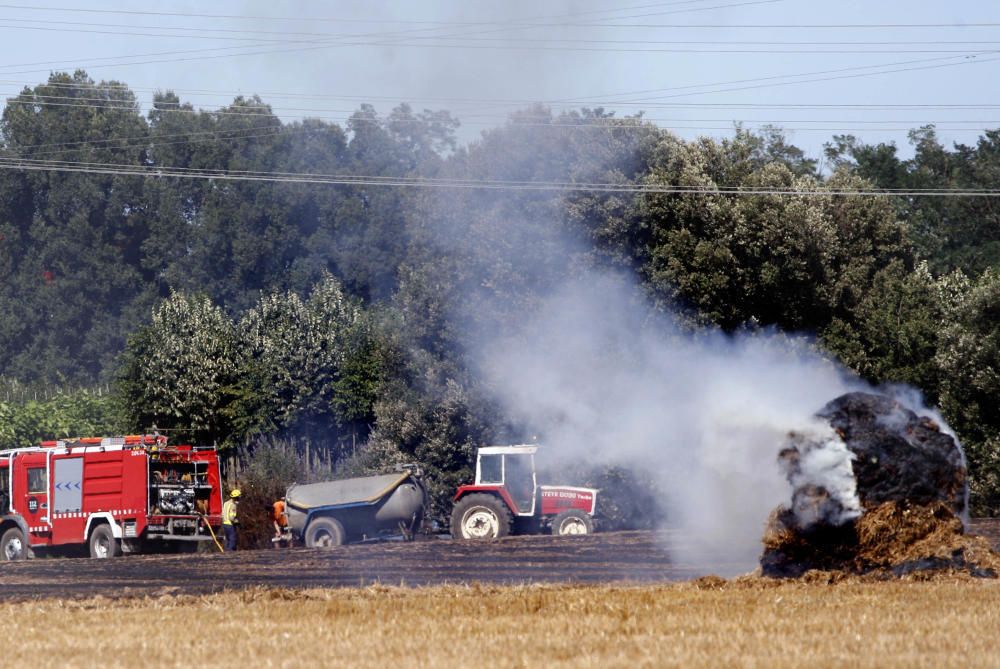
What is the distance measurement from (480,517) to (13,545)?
1408 centimetres

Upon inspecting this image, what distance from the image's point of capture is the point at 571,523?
37.7 m

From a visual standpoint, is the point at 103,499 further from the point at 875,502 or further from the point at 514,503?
the point at 875,502

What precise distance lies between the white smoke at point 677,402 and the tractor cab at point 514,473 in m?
1.10

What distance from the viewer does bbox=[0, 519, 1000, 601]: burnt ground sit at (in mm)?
21500

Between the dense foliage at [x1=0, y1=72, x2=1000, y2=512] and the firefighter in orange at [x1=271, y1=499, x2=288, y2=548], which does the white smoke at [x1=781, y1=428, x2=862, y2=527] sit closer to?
the dense foliage at [x1=0, y1=72, x2=1000, y2=512]

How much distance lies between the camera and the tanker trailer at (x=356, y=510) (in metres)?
37.3

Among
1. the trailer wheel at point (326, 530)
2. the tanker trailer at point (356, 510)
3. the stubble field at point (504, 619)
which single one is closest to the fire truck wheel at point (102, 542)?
the tanker trailer at point (356, 510)

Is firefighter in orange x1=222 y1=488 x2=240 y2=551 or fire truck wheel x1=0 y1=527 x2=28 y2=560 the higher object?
firefighter in orange x1=222 y1=488 x2=240 y2=551

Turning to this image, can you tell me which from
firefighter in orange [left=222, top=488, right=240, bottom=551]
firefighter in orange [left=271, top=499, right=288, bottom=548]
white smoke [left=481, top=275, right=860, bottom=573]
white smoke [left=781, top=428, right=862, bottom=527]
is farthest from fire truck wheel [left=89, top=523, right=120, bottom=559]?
white smoke [left=781, top=428, right=862, bottom=527]

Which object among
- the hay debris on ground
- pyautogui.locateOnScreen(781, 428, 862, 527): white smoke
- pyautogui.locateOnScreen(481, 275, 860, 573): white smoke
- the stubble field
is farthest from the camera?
pyautogui.locateOnScreen(481, 275, 860, 573): white smoke

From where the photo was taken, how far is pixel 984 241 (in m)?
68.0

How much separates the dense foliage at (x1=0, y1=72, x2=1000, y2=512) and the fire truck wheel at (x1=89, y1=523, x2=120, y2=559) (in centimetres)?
968

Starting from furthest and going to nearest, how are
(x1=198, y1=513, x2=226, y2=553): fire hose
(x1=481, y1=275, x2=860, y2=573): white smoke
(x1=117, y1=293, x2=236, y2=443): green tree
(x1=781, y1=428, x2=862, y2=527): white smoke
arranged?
→ 1. (x1=117, y1=293, x2=236, y2=443): green tree
2. (x1=198, y1=513, x2=226, y2=553): fire hose
3. (x1=481, y1=275, x2=860, y2=573): white smoke
4. (x1=781, y1=428, x2=862, y2=527): white smoke

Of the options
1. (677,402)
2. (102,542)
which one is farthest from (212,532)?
(677,402)
